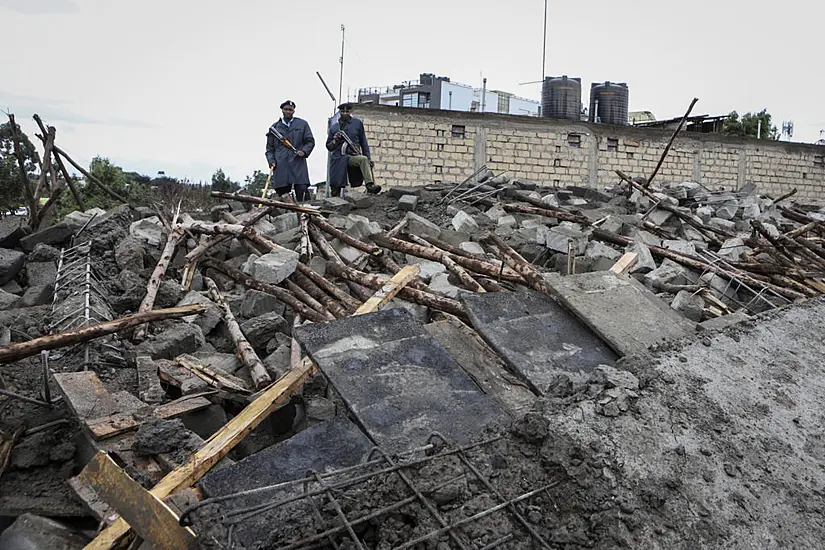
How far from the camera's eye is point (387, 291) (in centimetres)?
426

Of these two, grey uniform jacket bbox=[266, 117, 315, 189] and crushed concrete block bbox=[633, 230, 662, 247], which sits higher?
grey uniform jacket bbox=[266, 117, 315, 189]

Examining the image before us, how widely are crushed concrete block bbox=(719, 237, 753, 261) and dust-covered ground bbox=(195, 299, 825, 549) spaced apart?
479 cm

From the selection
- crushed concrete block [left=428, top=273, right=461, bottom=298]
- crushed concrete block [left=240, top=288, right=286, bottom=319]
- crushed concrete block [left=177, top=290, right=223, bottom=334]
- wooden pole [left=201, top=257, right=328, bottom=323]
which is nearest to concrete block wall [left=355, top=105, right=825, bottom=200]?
wooden pole [left=201, top=257, right=328, bottom=323]

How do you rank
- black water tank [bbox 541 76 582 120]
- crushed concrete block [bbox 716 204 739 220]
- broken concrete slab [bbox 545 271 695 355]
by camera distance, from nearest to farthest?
broken concrete slab [bbox 545 271 695 355] → crushed concrete block [bbox 716 204 739 220] → black water tank [bbox 541 76 582 120]

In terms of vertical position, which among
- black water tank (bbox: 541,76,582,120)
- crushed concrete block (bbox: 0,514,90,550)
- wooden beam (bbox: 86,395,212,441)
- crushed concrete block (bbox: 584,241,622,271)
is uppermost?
black water tank (bbox: 541,76,582,120)

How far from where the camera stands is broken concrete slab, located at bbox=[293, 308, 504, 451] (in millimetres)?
2678

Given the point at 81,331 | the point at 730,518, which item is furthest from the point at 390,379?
the point at 81,331

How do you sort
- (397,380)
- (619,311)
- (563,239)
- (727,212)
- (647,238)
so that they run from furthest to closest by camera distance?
(727,212)
(647,238)
(563,239)
(619,311)
(397,380)

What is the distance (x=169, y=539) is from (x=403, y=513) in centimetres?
78

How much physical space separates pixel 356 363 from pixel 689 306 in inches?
145

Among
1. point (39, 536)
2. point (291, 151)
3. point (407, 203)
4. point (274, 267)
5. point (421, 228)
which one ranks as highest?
point (291, 151)

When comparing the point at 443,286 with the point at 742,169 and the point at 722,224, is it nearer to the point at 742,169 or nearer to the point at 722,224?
the point at 722,224

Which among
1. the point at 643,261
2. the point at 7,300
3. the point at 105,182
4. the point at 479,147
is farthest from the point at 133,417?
the point at 105,182

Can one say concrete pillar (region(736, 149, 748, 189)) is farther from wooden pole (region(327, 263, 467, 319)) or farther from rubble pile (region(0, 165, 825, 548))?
wooden pole (region(327, 263, 467, 319))
